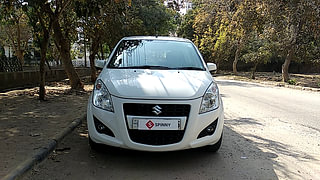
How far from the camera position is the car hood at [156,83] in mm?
3865

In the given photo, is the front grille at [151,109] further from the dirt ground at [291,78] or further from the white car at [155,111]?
the dirt ground at [291,78]

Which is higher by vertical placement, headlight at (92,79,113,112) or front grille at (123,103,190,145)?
headlight at (92,79,113,112)

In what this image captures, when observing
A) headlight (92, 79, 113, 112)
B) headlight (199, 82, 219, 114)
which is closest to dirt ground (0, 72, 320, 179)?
headlight (92, 79, 113, 112)

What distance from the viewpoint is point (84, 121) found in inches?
272

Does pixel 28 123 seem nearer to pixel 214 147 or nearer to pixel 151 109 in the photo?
pixel 151 109

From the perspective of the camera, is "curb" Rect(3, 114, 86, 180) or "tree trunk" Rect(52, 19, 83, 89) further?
"tree trunk" Rect(52, 19, 83, 89)

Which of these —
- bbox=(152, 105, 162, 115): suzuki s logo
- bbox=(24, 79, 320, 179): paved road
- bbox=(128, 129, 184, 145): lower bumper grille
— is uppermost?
bbox=(152, 105, 162, 115): suzuki s logo

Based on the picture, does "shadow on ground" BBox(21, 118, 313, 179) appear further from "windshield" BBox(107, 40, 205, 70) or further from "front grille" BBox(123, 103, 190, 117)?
"windshield" BBox(107, 40, 205, 70)

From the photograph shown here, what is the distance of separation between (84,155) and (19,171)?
1080 mm

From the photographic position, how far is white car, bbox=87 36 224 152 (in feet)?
12.4

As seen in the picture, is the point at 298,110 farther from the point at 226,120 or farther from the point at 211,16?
the point at 211,16

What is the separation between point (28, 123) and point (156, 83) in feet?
11.2

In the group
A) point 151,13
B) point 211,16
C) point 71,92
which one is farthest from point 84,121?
point 211,16

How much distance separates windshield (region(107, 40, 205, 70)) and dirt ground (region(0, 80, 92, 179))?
178cm
